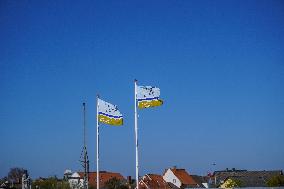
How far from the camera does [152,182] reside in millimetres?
90438

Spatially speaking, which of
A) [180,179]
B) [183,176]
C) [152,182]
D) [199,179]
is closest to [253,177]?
[180,179]

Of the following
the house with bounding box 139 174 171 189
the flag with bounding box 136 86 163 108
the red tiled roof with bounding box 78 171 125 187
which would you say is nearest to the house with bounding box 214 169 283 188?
the house with bounding box 139 174 171 189

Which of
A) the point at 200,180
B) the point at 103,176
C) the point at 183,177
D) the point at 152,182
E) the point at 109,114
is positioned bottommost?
the point at 200,180

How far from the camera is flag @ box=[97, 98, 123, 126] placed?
2908 centimetres

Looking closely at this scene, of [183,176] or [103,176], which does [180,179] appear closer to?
[183,176]

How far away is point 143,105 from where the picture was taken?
27688mm

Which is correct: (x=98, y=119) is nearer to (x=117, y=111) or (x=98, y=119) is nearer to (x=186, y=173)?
(x=117, y=111)

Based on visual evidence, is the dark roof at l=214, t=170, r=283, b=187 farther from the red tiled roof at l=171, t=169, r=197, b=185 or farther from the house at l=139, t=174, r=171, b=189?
the house at l=139, t=174, r=171, b=189

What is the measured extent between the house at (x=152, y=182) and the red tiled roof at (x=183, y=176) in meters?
11.1

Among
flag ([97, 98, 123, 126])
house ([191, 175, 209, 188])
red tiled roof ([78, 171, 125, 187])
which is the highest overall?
flag ([97, 98, 123, 126])

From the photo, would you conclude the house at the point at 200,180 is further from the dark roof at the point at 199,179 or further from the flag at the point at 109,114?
the flag at the point at 109,114

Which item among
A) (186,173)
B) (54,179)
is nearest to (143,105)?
(54,179)

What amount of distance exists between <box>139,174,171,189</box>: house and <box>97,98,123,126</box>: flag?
57818 millimetres

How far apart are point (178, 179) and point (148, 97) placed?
Result: 267 ft
